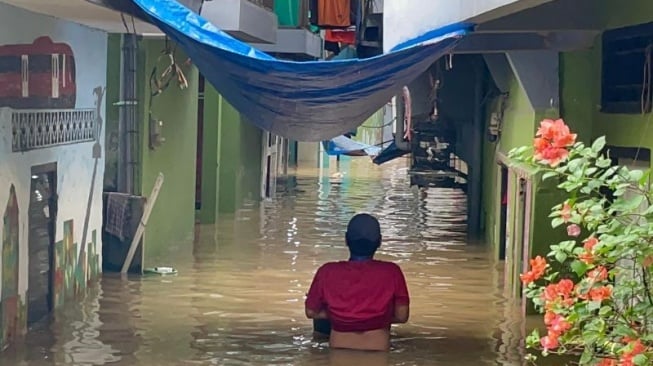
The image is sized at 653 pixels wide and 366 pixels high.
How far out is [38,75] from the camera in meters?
9.70

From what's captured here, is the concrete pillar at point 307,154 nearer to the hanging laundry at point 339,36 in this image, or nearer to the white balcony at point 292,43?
the hanging laundry at point 339,36

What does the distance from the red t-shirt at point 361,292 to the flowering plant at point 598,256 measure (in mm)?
3712

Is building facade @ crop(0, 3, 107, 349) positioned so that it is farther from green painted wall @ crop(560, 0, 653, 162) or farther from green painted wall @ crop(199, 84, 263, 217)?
green painted wall @ crop(199, 84, 263, 217)

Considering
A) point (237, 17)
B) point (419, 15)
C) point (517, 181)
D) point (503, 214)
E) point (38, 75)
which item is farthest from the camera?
point (503, 214)

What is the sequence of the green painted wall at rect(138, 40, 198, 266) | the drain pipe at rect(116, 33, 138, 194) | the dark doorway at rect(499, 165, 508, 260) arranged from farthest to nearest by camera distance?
the dark doorway at rect(499, 165, 508, 260)
the green painted wall at rect(138, 40, 198, 266)
the drain pipe at rect(116, 33, 138, 194)

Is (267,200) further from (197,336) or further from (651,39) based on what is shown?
(651,39)

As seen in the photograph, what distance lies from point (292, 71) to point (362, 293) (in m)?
1.71

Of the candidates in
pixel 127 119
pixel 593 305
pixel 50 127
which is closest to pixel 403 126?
pixel 127 119

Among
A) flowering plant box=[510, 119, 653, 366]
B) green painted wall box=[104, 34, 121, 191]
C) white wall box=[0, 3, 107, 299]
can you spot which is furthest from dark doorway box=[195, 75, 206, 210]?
flowering plant box=[510, 119, 653, 366]

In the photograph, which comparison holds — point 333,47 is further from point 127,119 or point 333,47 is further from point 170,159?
point 127,119

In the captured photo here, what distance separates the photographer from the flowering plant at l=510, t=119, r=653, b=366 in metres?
4.75

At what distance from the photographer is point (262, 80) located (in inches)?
346

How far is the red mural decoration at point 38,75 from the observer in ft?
29.3

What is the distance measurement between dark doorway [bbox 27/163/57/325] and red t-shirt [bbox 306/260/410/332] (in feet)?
8.27
